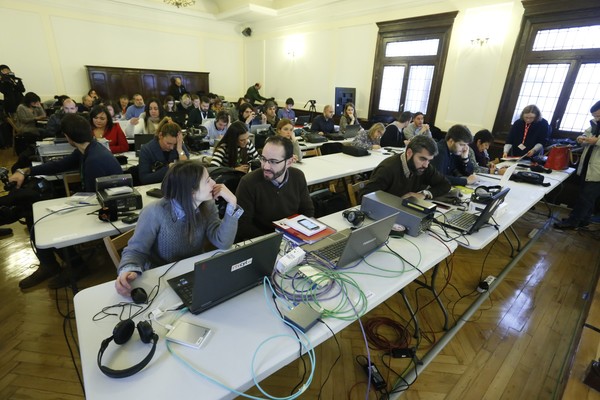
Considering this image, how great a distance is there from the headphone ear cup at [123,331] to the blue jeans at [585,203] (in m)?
4.98

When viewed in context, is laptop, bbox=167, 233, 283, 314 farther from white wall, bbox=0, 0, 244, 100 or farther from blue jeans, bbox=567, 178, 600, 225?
white wall, bbox=0, 0, 244, 100

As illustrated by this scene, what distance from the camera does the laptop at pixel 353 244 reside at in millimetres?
1405

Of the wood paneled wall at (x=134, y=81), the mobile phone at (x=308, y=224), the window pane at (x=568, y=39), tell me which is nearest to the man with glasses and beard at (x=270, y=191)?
the mobile phone at (x=308, y=224)

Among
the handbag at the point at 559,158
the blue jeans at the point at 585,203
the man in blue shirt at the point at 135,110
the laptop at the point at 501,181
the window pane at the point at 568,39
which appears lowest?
the blue jeans at the point at 585,203

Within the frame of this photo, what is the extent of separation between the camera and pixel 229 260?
41.9 inches

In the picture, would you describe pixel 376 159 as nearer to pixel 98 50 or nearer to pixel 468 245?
pixel 468 245

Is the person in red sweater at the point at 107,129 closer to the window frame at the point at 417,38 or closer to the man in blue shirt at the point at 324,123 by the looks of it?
the man in blue shirt at the point at 324,123

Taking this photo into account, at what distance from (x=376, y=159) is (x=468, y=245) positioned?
2.30 metres

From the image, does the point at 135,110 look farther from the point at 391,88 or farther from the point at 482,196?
the point at 482,196

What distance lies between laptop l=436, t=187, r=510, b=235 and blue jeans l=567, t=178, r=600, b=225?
269cm

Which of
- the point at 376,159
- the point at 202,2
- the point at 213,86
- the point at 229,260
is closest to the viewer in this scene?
Result: the point at 229,260

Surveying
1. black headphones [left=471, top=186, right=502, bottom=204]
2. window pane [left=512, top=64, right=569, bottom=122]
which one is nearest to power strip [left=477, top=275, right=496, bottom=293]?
black headphones [left=471, top=186, right=502, bottom=204]

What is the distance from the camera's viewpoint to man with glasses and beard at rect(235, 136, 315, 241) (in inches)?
75.6

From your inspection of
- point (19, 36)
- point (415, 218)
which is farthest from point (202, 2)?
point (415, 218)
